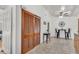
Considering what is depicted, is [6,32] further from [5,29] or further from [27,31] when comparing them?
[27,31]

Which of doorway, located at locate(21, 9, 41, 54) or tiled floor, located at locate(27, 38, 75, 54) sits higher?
doorway, located at locate(21, 9, 41, 54)

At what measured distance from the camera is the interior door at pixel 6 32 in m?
4.97

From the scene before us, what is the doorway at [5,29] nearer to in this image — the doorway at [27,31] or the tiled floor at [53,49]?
the doorway at [27,31]

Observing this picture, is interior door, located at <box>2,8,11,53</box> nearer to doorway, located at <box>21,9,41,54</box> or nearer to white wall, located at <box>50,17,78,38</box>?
doorway, located at <box>21,9,41,54</box>

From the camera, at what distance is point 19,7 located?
5.60 meters

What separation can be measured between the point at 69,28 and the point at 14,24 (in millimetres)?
11227

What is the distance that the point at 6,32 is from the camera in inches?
201

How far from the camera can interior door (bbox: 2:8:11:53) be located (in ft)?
16.3

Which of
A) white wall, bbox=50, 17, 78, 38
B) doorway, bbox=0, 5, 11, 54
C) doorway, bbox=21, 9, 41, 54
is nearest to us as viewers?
doorway, bbox=0, 5, 11, 54

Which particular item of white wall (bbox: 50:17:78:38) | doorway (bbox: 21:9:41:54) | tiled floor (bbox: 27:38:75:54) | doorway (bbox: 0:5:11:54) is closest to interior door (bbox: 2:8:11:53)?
doorway (bbox: 0:5:11:54)

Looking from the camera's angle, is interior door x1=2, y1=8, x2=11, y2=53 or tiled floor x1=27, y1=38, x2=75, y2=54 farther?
tiled floor x1=27, y1=38, x2=75, y2=54

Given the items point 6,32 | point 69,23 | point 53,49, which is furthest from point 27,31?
point 69,23

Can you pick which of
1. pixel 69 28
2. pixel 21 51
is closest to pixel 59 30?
pixel 69 28
